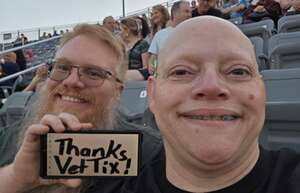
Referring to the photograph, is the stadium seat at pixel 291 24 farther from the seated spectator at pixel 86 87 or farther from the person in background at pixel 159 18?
the seated spectator at pixel 86 87

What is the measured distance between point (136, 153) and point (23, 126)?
88 cm

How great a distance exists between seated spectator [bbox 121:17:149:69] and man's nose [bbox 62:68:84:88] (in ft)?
8.39

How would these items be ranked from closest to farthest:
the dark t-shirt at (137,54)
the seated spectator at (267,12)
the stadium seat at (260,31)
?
the stadium seat at (260,31) < the dark t-shirt at (137,54) < the seated spectator at (267,12)

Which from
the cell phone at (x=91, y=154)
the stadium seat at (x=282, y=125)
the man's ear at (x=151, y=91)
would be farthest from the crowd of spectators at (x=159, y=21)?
the cell phone at (x=91, y=154)

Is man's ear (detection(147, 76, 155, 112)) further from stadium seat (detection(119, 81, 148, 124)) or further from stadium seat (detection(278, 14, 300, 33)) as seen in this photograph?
stadium seat (detection(278, 14, 300, 33))

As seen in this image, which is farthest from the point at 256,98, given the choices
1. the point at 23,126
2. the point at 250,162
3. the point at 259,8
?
the point at 259,8

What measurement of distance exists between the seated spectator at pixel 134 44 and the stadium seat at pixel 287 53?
1.47 m

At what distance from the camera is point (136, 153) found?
43.8 inches

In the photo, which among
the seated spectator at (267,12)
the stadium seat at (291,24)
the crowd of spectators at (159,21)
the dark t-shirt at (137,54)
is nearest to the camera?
the stadium seat at (291,24)

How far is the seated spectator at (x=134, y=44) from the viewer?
4.35 m

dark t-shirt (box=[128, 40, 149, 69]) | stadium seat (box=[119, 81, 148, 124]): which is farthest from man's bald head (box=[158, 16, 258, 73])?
dark t-shirt (box=[128, 40, 149, 69])

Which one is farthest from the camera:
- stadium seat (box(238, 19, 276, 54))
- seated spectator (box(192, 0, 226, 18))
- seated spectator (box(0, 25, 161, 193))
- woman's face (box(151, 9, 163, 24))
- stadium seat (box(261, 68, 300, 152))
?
woman's face (box(151, 9, 163, 24))

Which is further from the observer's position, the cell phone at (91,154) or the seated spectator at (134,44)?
the seated spectator at (134,44)

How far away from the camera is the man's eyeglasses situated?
66.0 inches
